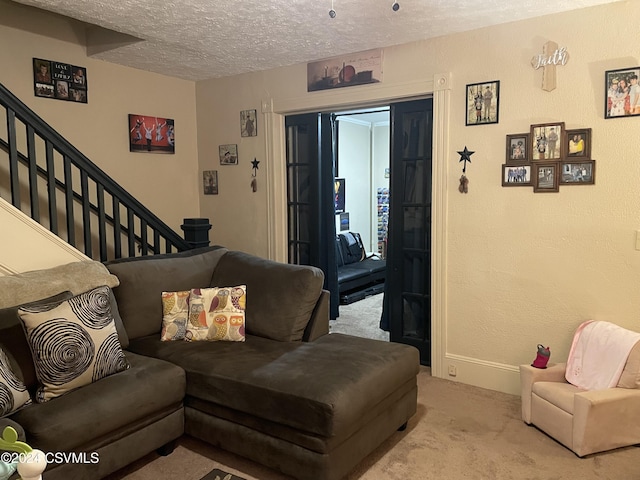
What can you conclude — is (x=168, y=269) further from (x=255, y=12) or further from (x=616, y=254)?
(x=616, y=254)

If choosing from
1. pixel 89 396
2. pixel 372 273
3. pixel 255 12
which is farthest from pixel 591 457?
pixel 372 273

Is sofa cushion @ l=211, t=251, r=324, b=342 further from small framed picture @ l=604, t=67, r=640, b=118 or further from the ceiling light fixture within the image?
small framed picture @ l=604, t=67, r=640, b=118

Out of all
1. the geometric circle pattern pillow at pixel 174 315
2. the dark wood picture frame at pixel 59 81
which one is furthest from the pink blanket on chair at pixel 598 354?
the dark wood picture frame at pixel 59 81

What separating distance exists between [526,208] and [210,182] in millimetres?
3052

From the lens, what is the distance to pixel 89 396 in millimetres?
2326

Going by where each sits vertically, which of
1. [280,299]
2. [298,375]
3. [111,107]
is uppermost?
[111,107]

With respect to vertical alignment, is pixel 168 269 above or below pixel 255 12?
below

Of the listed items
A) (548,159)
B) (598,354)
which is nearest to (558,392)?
(598,354)

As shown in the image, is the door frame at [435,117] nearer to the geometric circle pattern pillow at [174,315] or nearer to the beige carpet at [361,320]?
the beige carpet at [361,320]

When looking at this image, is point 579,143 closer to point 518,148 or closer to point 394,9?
point 518,148

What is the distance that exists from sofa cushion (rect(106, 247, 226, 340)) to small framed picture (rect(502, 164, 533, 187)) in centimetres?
217

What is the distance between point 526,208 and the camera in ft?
10.8

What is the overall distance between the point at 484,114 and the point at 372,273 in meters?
3.36

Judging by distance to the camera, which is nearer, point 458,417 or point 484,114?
point 458,417
